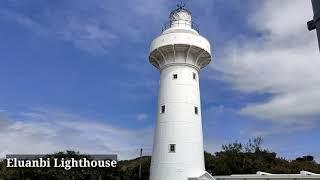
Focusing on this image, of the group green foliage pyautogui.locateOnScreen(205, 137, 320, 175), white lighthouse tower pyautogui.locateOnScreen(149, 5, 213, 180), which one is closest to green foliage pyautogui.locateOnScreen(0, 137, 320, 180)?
green foliage pyautogui.locateOnScreen(205, 137, 320, 175)

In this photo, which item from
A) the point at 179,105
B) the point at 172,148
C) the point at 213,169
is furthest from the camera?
the point at 213,169

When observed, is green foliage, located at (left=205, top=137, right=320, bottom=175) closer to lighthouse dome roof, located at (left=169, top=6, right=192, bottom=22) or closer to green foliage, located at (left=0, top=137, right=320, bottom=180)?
green foliage, located at (left=0, top=137, right=320, bottom=180)

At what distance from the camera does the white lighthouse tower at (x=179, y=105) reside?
78.1ft

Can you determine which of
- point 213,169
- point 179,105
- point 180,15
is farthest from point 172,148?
point 213,169

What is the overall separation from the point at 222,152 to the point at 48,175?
22482 millimetres

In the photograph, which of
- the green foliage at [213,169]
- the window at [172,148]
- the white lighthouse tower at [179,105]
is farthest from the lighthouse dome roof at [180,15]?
the green foliage at [213,169]

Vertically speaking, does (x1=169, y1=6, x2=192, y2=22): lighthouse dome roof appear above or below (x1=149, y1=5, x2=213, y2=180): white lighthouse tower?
above

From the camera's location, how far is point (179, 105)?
974 inches

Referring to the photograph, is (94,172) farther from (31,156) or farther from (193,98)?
(193,98)

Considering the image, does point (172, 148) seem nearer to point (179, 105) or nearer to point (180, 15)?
point (179, 105)

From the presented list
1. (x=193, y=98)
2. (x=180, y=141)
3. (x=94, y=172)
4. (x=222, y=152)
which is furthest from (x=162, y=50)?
(x=222, y=152)

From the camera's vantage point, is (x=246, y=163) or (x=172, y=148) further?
(x=246, y=163)

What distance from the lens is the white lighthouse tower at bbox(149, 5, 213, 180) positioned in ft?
78.1

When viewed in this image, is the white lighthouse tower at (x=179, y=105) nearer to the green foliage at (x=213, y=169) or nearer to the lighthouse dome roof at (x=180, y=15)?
the lighthouse dome roof at (x=180, y=15)
